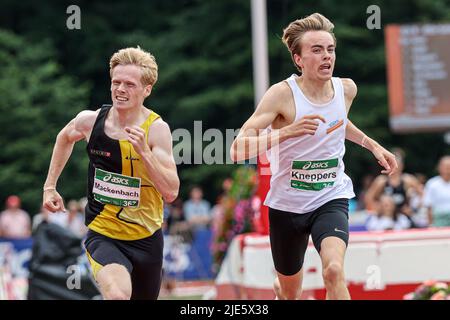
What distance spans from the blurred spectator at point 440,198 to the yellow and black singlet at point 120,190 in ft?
28.2

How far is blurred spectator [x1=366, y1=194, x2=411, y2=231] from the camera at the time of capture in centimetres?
1454

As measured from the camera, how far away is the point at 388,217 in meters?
14.6

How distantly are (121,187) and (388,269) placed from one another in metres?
4.58

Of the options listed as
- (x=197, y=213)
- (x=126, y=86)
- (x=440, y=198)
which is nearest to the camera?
(x=126, y=86)

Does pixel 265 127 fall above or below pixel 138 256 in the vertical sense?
above

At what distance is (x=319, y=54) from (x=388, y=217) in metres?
7.59

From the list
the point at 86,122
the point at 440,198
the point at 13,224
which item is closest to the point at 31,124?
the point at 13,224

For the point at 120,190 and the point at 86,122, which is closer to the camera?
the point at 120,190

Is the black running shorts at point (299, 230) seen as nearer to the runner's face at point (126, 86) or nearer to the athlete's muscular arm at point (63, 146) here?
the runner's face at point (126, 86)

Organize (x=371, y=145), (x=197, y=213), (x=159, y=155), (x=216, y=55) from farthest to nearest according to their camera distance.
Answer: (x=216, y=55)
(x=197, y=213)
(x=371, y=145)
(x=159, y=155)

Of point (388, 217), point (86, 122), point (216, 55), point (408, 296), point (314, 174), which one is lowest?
point (408, 296)

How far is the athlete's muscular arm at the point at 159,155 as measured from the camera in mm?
6770

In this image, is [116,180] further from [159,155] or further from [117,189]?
[159,155]

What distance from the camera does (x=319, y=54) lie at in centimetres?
732
